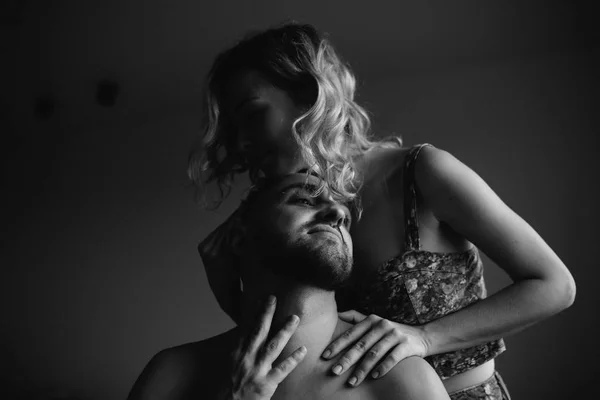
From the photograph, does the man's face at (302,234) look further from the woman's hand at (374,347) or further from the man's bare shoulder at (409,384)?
the man's bare shoulder at (409,384)

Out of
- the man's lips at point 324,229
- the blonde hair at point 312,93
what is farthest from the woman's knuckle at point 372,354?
the blonde hair at point 312,93

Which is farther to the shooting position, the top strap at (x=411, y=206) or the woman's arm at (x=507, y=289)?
the top strap at (x=411, y=206)

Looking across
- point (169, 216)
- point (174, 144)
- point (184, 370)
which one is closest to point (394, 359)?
point (184, 370)

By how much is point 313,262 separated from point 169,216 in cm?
249

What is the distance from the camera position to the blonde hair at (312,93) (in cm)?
133

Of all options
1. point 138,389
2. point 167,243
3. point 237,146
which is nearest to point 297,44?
point 237,146

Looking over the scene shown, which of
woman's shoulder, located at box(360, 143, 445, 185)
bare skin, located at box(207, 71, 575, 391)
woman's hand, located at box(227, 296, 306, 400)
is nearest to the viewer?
woman's hand, located at box(227, 296, 306, 400)

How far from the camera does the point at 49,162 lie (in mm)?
3740

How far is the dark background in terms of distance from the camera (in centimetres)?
273

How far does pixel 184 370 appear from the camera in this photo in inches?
50.2

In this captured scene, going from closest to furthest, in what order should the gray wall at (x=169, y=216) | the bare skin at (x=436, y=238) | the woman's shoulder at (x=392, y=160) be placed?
the bare skin at (x=436, y=238) < the woman's shoulder at (x=392, y=160) < the gray wall at (x=169, y=216)

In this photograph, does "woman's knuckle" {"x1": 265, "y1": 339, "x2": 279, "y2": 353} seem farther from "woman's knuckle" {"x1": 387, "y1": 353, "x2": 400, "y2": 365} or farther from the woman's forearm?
the woman's forearm

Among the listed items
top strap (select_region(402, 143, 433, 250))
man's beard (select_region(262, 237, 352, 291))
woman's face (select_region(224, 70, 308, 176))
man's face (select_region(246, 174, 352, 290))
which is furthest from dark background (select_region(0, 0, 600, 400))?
man's beard (select_region(262, 237, 352, 291))

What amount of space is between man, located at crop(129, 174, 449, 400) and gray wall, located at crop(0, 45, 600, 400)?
1740 millimetres
